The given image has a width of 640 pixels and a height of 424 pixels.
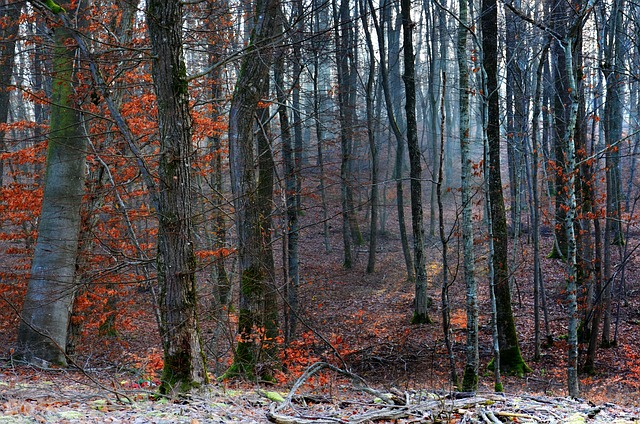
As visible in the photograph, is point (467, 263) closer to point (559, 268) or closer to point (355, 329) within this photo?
point (355, 329)

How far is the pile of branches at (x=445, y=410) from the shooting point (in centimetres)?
429

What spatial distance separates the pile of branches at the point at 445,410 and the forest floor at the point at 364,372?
2 cm

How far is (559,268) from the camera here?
1752cm

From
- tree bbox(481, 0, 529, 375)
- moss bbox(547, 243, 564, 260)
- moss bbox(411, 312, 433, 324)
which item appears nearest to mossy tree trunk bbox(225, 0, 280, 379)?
tree bbox(481, 0, 529, 375)

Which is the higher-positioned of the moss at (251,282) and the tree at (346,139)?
the tree at (346,139)

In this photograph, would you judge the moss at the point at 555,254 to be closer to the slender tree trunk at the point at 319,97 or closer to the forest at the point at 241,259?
the forest at the point at 241,259

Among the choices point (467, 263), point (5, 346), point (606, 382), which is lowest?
point (606, 382)

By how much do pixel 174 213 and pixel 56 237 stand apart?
16.0 ft

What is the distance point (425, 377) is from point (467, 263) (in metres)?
3.19

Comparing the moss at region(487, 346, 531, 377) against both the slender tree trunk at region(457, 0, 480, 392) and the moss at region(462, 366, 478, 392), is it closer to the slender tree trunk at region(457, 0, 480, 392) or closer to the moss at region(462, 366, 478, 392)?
the slender tree trunk at region(457, 0, 480, 392)

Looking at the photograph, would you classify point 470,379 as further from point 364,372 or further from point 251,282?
point 251,282

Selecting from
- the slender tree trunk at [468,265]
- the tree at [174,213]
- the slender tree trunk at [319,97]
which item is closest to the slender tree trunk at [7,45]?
the slender tree trunk at [319,97]

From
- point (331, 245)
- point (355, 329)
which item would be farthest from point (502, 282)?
point (331, 245)

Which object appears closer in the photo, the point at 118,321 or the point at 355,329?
the point at 118,321
